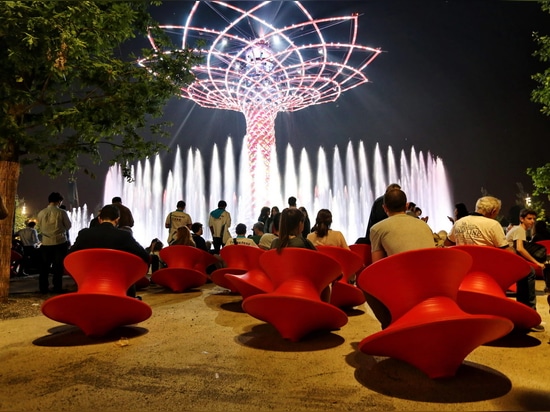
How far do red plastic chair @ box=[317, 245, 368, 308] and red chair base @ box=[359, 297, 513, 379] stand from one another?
2565 millimetres

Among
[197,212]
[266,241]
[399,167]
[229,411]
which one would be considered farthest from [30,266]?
[399,167]

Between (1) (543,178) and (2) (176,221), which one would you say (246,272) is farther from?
(1) (543,178)

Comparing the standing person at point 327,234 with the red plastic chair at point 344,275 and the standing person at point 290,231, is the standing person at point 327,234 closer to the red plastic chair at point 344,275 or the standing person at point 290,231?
the red plastic chair at point 344,275

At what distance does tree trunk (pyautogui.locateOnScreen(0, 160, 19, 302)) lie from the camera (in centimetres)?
730

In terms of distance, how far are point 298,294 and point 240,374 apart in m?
1.06

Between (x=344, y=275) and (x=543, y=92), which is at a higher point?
(x=543, y=92)

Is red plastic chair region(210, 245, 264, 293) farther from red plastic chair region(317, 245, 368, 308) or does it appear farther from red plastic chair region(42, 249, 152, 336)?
red plastic chair region(42, 249, 152, 336)

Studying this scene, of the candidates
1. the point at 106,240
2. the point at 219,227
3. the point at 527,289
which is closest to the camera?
the point at 106,240

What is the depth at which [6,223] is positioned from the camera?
23.9 feet

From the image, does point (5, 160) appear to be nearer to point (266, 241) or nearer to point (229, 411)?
point (266, 241)

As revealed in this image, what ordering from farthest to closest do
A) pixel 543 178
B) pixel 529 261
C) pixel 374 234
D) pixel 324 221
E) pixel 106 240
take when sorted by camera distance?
pixel 543 178, pixel 324 221, pixel 529 261, pixel 106 240, pixel 374 234

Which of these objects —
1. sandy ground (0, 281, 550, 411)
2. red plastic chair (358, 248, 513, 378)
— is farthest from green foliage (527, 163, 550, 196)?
red plastic chair (358, 248, 513, 378)

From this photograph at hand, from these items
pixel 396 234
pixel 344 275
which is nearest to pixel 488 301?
pixel 396 234

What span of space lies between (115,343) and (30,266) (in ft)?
31.9
